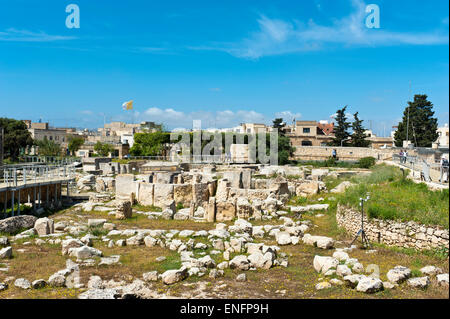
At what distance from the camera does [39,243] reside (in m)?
12.8

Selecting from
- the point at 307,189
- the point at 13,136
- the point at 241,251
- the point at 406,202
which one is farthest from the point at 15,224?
the point at 13,136

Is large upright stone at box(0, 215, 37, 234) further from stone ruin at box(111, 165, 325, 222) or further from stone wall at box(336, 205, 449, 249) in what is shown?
stone wall at box(336, 205, 449, 249)

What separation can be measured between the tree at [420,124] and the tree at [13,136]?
152 ft

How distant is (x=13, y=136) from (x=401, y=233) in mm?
49999

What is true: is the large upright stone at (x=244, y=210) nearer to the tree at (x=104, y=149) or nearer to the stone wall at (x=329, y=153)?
the stone wall at (x=329, y=153)

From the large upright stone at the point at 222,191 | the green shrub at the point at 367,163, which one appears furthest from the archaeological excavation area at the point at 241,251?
the green shrub at the point at 367,163

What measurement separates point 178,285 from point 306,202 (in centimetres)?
1261

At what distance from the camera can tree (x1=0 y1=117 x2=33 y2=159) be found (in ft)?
164

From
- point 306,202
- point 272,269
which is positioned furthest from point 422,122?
point 272,269

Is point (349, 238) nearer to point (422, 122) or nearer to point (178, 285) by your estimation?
point (178, 285)

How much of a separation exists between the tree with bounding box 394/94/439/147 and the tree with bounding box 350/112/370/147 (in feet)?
21.6

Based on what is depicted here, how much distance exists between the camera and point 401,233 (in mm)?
11641

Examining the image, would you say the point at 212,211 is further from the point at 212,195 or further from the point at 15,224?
the point at 15,224

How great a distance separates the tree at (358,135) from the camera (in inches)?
2149
